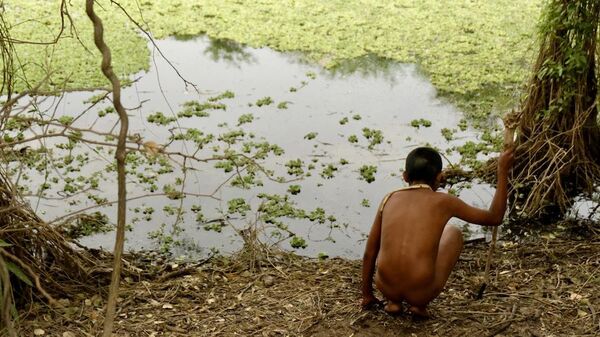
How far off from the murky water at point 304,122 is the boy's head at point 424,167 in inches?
52.1

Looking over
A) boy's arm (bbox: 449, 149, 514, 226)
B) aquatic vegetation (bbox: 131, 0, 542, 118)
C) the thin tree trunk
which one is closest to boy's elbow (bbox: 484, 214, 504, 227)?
boy's arm (bbox: 449, 149, 514, 226)

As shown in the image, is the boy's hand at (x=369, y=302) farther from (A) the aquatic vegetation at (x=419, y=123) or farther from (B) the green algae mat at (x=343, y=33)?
(B) the green algae mat at (x=343, y=33)

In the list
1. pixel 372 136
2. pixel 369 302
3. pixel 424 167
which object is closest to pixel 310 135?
pixel 372 136

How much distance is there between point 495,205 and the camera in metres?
2.93

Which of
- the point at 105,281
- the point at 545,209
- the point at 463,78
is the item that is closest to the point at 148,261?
the point at 105,281

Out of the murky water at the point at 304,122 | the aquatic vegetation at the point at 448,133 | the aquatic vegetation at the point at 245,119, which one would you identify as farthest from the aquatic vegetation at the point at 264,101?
the aquatic vegetation at the point at 448,133

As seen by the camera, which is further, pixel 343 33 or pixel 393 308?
pixel 343 33

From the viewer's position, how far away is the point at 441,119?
5.88 m

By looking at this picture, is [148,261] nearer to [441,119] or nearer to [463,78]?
[441,119]

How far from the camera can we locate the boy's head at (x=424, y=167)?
2.95 metres

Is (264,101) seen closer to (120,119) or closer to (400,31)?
(400,31)

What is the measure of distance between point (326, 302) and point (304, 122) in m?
2.72

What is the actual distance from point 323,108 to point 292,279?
8.80ft

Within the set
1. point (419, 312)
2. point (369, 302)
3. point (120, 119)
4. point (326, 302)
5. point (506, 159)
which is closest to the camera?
point (120, 119)
